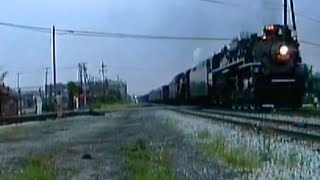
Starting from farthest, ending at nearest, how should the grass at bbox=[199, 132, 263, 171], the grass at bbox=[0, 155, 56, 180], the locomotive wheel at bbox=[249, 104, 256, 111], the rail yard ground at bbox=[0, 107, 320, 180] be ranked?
1. the locomotive wheel at bbox=[249, 104, 256, 111]
2. the grass at bbox=[199, 132, 263, 171]
3. the grass at bbox=[0, 155, 56, 180]
4. the rail yard ground at bbox=[0, 107, 320, 180]

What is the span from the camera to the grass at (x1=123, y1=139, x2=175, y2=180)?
30.5 feet

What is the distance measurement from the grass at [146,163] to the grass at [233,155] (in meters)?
0.95

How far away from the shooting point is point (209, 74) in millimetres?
45562

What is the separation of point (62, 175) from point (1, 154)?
5.76m

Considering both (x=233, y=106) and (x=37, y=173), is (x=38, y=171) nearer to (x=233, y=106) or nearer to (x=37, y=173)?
(x=37, y=173)

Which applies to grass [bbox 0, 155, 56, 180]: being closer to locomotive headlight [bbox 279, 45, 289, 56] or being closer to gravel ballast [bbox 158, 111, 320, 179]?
gravel ballast [bbox 158, 111, 320, 179]

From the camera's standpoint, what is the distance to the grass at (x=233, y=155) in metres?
10.6

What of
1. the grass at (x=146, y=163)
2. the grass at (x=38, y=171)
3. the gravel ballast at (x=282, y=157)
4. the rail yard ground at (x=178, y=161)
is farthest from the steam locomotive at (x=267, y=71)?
the grass at (x=38, y=171)

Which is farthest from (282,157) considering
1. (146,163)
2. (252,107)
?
(252,107)

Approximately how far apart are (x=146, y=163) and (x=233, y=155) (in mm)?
1671

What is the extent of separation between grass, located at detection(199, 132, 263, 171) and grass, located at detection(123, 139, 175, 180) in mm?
951

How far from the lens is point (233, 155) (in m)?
11.9

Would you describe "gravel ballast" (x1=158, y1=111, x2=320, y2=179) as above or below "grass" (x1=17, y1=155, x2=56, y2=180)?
above

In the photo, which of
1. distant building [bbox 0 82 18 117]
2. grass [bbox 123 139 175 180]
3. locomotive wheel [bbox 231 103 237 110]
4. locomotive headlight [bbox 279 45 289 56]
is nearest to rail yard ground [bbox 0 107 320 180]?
grass [bbox 123 139 175 180]
